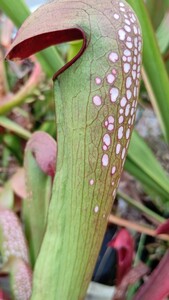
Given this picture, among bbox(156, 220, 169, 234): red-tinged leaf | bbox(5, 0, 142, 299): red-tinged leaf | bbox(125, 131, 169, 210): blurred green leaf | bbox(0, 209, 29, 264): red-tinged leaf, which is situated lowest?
bbox(125, 131, 169, 210): blurred green leaf

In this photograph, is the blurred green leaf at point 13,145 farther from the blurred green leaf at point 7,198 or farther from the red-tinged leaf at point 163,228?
the red-tinged leaf at point 163,228

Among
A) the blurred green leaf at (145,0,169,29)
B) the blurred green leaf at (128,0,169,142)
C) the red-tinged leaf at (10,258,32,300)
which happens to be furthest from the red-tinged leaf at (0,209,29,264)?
the blurred green leaf at (145,0,169,29)

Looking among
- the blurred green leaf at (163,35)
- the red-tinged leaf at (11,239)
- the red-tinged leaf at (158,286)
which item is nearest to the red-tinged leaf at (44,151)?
the red-tinged leaf at (11,239)

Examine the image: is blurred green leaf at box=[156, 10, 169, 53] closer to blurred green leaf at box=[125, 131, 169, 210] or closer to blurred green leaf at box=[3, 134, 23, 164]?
blurred green leaf at box=[125, 131, 169, 210]

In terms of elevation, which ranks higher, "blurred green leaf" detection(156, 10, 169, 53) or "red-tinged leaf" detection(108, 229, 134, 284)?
"blurred green leaf" detection(156, 10, 169, 53)

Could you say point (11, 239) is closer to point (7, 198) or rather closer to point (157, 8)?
point (7, 198)

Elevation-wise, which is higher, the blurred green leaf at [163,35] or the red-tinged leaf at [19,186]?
the blurred green leaf at [163,35]

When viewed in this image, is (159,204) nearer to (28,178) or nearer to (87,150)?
(28,178)

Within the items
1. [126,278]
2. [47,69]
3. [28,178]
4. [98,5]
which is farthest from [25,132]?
[98,5]
